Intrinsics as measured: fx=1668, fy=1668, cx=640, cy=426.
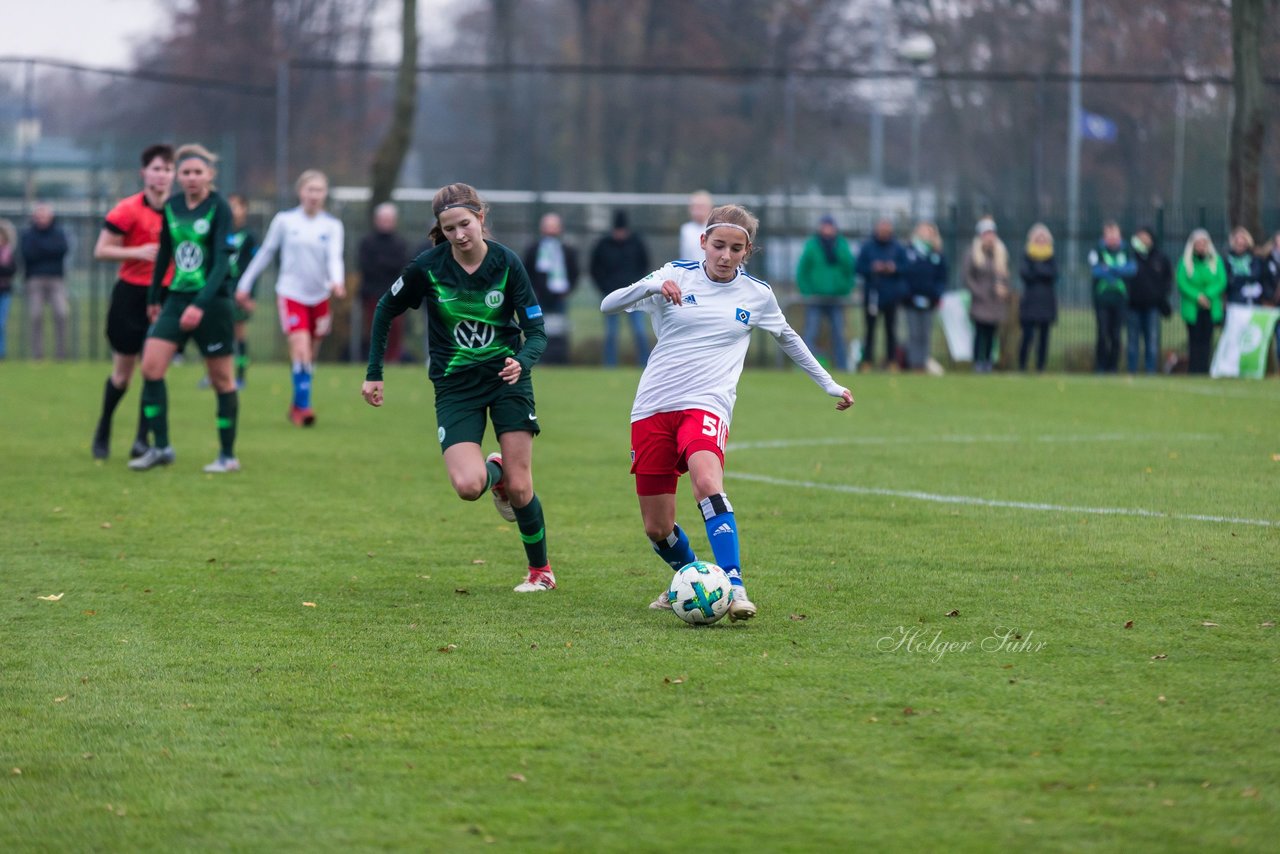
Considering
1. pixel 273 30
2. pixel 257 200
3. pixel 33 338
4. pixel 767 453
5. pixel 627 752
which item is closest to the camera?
pixel 627 752

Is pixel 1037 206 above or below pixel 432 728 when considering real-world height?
above

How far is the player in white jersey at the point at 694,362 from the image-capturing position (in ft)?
22.6

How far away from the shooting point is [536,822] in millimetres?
4203

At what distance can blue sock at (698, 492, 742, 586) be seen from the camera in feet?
22.0

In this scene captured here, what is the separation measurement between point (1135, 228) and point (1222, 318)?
329cm

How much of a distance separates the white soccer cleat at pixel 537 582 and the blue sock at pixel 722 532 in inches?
42.1

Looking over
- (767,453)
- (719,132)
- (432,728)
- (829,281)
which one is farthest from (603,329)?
(432,728)

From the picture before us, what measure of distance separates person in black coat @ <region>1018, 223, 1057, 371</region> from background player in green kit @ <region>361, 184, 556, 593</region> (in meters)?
16.6

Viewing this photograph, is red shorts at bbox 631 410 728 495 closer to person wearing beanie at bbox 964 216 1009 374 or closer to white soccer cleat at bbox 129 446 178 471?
white soccer cleat at bbox 129 446 178 471

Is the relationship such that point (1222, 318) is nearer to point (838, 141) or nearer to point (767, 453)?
point (838, 141)

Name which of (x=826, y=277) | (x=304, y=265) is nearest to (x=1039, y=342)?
(x=826, y=277)

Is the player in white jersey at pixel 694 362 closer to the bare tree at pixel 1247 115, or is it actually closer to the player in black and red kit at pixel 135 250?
the player in black and red kit at pixel 135 250

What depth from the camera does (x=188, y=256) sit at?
11094 millimetres

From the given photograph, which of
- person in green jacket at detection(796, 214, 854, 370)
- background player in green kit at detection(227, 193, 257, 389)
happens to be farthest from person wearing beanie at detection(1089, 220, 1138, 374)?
background player in green kit at detection(227, 193, 257, 389)
